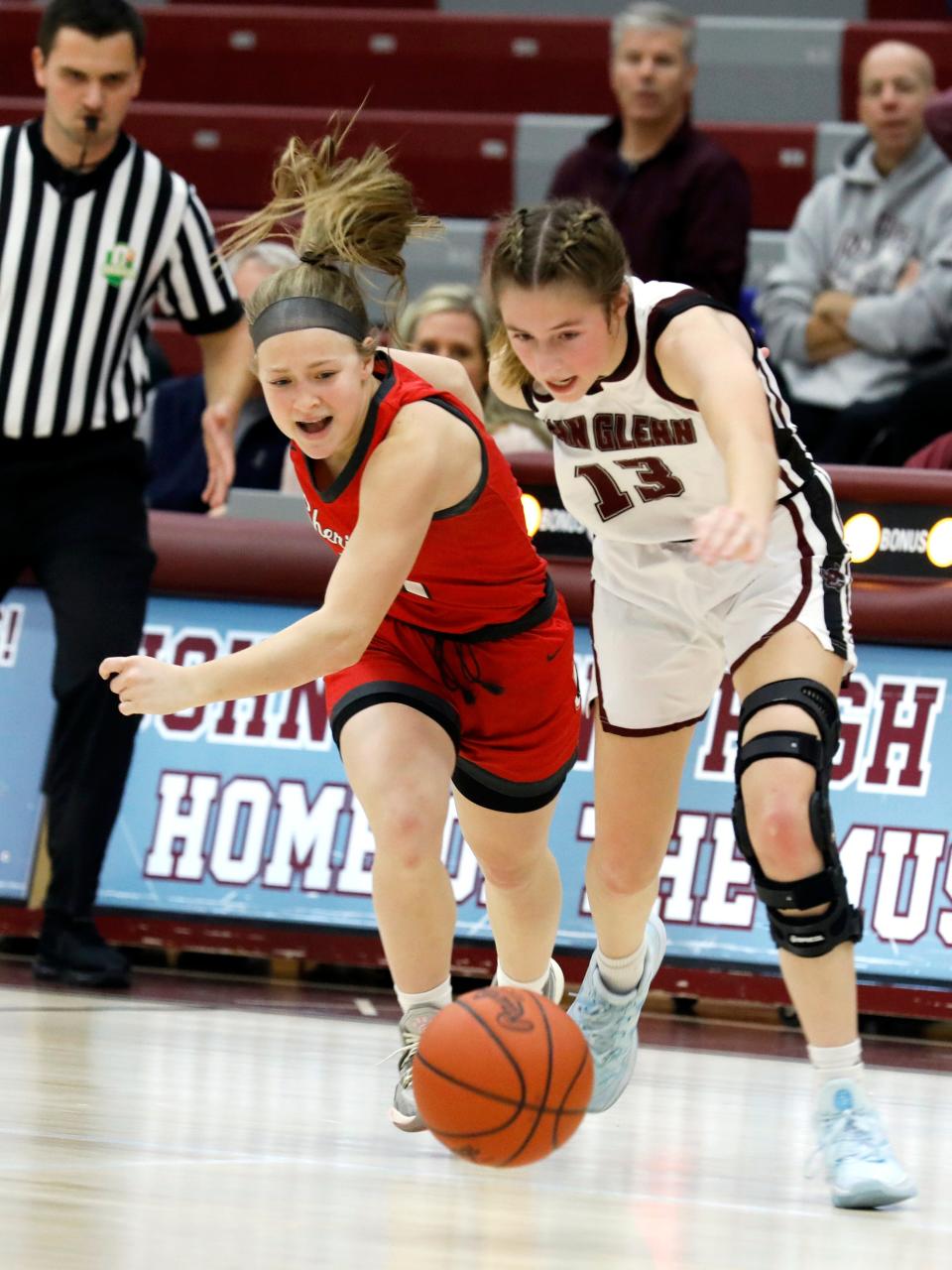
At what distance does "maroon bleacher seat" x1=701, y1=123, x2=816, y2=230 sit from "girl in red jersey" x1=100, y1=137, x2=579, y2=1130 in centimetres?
530

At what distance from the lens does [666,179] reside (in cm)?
676

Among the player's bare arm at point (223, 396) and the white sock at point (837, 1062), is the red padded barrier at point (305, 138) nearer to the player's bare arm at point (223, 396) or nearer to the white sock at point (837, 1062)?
the player's bare arm at point (223, 396)

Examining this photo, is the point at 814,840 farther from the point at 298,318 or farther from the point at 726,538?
the point at 298,318

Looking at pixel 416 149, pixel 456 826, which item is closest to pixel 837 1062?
pixel 456 826

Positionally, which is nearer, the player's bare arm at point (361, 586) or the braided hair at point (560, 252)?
the player's bare arm at point (361, 586)

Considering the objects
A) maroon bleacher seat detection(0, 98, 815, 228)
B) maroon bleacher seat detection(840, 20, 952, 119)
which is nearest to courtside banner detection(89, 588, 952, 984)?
maroon bleacher seat detection(0, 98, 815, 228)

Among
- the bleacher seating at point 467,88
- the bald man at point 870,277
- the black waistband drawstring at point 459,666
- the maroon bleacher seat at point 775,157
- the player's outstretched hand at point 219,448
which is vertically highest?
the bleacher seating at point 467,88

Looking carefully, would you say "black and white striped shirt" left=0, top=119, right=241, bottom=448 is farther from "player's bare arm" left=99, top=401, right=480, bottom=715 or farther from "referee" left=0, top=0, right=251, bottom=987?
"player's bare arm" left=99, top=401, right=480, bottom=715

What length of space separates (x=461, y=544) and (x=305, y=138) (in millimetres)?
6112

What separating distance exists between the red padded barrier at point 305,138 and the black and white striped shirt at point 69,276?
12.8ft

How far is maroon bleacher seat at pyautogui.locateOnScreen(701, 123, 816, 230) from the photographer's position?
348 inches

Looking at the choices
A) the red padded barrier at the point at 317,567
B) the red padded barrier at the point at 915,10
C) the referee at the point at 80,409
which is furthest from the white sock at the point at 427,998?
the red padded barrier at the point at 915,10

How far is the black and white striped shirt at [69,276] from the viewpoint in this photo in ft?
17.0

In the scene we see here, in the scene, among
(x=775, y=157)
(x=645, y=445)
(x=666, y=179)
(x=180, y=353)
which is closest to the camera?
(x=645, y=445)
